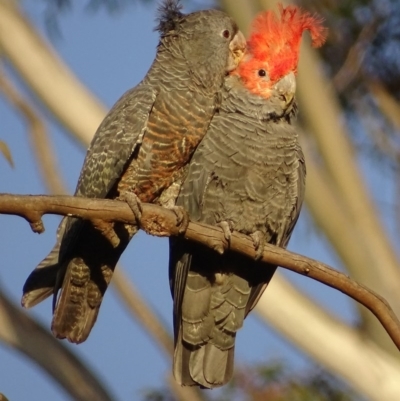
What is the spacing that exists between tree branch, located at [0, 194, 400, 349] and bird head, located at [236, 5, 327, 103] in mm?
673

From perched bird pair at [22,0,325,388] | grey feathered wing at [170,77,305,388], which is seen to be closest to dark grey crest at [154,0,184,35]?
perched bird pair at [22,0,325,388]

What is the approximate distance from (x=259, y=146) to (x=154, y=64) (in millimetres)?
657

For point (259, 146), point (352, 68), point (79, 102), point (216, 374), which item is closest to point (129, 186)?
point (259, 146)

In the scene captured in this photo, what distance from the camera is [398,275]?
6426 millimetres

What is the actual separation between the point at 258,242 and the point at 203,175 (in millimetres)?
349

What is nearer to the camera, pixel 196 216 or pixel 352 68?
pixel 196 216

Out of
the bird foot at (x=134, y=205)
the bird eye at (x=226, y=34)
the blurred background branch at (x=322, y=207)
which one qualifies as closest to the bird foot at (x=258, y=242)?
the bird foot at (x=134, y=205)

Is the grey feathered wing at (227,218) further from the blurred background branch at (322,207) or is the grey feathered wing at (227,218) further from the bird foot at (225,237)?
the blurred background branch at (322,207)

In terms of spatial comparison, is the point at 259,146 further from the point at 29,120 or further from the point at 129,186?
the point at 29,120

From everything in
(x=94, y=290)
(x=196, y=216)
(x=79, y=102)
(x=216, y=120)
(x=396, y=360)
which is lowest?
(x=396, y=360)

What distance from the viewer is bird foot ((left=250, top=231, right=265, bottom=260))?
3.55 metres

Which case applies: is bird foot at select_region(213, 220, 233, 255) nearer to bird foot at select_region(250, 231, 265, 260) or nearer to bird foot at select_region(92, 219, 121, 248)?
bird foot at select_region(250, 231, 265, 260)

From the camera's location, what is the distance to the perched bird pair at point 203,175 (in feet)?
12.3

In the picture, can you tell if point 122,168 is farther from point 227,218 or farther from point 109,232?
point 227,218
